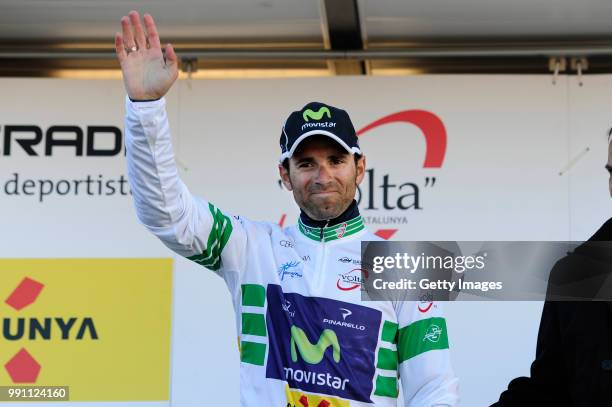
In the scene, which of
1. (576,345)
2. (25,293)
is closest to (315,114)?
(576,345)

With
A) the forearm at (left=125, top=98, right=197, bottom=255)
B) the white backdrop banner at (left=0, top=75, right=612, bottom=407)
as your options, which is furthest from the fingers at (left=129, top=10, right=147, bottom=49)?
the white backdrop banner at (left=0, top=75, right=612, bottom=407)

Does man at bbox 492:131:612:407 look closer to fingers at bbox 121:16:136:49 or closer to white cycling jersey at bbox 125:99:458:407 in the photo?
white cycling jersey at bbox 125:99:458:407

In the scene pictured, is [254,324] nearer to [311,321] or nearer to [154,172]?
[311,321]

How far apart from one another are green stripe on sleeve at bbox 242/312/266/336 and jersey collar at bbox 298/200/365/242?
0.85 feet

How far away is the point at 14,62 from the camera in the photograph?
15.0ft

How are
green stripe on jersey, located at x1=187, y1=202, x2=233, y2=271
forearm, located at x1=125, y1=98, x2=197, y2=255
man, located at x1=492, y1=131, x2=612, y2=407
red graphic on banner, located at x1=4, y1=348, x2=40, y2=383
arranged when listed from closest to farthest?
forearm, located at x1=125, y1=98, x2=197, y2=255, man, located at x1=492, y1=131, x2=612, y2=407, green stripe on jersey, located at x1=187, y1=202, x2=233, y2=271, red graphic on banner, located at x1=4, y1=348, x2=40, y2=383

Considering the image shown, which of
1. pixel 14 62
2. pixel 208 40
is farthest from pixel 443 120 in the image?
pixel 14 62

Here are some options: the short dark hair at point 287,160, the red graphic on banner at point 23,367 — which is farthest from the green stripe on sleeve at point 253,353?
the red graphic on banner at point 23,367

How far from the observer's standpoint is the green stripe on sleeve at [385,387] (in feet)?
9.09

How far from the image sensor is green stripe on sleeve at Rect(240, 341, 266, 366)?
2801 millimetres

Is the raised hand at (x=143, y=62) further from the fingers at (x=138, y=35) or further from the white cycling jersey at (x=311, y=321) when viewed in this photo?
the white cycling jersey at (x=311, y=321)

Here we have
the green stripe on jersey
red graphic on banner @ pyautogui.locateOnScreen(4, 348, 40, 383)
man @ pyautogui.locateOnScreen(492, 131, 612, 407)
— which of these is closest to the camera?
man @ pyautogui.locateOnScreen(492, 131, 612, 407)

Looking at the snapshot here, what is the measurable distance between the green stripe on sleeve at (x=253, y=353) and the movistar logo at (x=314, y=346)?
0.26ft

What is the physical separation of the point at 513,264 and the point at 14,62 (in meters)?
2.11
